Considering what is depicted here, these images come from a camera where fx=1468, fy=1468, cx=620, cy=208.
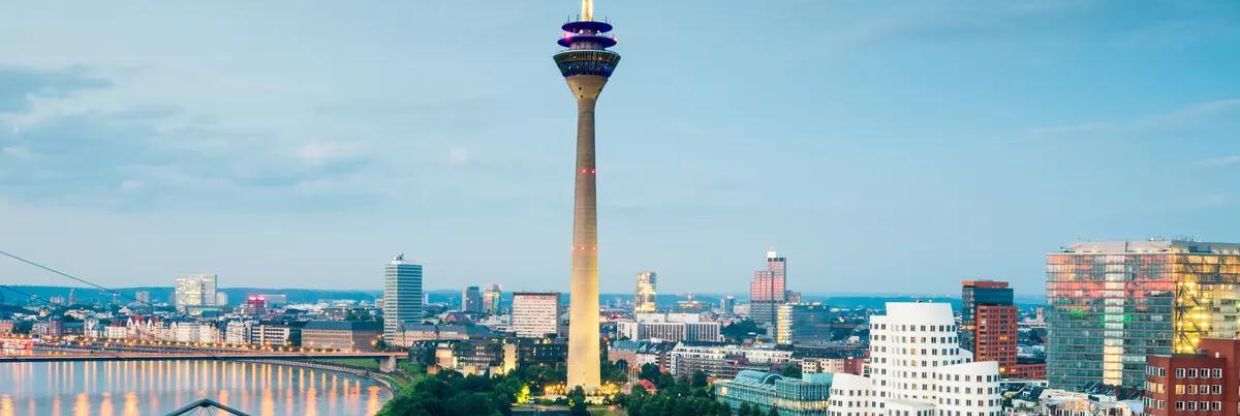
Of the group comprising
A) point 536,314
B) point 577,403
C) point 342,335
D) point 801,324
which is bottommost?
point 342,335

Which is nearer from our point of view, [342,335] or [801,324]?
[342,335]

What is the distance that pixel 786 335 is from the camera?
150750 millimetres

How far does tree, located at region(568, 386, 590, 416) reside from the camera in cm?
6706

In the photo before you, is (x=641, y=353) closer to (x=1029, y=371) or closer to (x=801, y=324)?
(x=1029, y=371)

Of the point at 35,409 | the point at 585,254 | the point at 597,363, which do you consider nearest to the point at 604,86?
the point at 585,254

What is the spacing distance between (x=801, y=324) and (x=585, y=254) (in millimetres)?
83573

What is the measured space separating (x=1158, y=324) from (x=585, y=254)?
27.4m

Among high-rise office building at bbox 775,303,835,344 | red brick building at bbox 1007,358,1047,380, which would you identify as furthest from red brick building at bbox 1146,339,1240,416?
high-rise office building at bbox 775,303,835,344

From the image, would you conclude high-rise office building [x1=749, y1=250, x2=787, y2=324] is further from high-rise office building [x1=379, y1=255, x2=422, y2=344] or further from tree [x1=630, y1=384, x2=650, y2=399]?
tree [x1=630, y1=384, x2=650, y2=399]

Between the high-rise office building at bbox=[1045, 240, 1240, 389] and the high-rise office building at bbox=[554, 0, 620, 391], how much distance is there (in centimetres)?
2239

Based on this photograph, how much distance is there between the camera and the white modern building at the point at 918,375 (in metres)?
47.5

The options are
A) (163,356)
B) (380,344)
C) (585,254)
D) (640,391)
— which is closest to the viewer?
(640,391)

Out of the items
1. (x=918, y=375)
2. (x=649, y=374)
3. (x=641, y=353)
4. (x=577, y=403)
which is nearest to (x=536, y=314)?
(x=641, y=353)

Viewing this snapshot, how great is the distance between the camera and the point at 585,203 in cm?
7462
